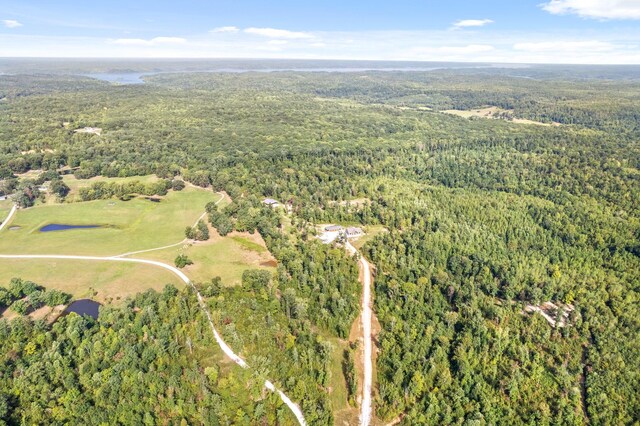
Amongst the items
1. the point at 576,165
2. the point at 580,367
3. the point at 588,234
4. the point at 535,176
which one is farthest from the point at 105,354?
the point at 576,165

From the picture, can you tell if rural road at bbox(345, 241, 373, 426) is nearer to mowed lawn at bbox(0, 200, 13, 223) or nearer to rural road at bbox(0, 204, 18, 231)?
rural road at bbox(0, 204, 18, 231)

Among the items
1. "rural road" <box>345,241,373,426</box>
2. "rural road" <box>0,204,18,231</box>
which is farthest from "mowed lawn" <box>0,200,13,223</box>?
"rural road" <box>345,241,373,426</box>

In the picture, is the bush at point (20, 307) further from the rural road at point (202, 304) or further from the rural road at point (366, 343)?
the rural road at point (366, 343)

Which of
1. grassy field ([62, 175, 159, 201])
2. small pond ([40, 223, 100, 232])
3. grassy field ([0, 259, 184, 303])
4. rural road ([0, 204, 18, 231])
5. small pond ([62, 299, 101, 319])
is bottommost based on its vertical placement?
small pond ([62, 299, 101, 319])

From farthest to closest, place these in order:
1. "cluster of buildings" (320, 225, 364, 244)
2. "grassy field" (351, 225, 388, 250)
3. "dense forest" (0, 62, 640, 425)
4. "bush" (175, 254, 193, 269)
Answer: "cluster of buildings" (320, 225, 364, 244) < "grassy field" (351, 225, 388, 250) < "bush" (175, 254, 193, 269) < "dense forest" (0, 62, 640, 425)

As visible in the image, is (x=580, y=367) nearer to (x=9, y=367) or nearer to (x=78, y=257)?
(x=9, y=367)

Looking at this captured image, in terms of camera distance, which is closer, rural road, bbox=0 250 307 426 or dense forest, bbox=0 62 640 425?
rural road, bbox=0 250 307 426
